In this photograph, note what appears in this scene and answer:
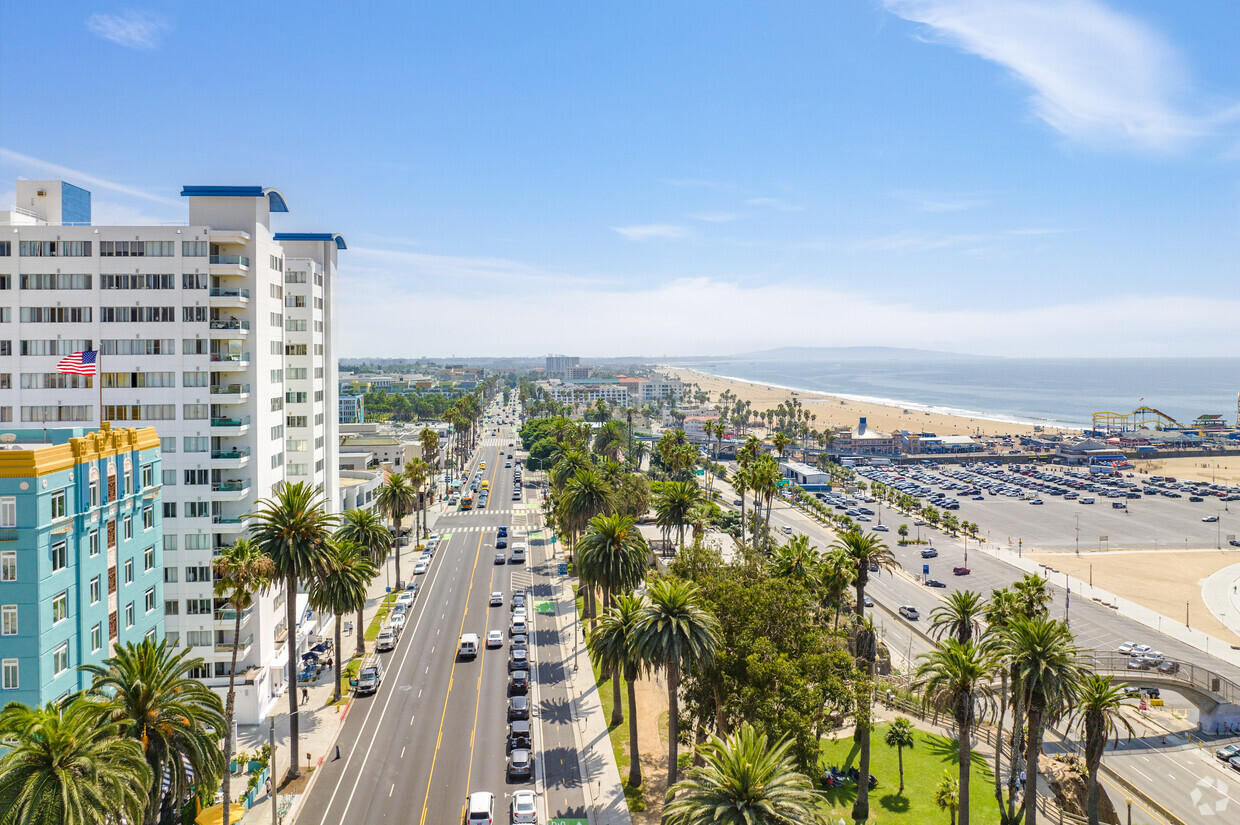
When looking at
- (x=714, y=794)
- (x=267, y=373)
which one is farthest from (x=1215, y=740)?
(x=267, y=373)

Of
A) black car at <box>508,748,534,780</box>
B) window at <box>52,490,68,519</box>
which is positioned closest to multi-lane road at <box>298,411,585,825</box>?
black car at <box>508,748,534,780</box>

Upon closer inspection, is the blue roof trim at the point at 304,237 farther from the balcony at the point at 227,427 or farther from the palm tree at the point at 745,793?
the palm tree at the point at 745,793

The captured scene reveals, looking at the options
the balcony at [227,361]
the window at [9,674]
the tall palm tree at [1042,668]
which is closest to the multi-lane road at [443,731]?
the window at [9,674]

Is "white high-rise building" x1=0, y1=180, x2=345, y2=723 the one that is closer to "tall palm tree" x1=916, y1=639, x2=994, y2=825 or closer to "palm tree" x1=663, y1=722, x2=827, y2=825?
"palm tree" x1=663, y1=722, x2=827, y2=825

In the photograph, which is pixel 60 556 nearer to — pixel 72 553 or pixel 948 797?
pixel 72 553

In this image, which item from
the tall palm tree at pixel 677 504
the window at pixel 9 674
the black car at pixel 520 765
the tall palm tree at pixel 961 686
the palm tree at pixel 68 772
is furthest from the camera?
the tall palm tree at pixel 677 504

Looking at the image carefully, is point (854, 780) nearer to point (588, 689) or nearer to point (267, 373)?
point (588, 689)

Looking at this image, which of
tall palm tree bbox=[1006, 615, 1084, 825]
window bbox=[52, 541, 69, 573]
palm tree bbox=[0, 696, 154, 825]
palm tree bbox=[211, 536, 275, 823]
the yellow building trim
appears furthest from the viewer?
palm tree bbox=[211, 536, 275, 823]
